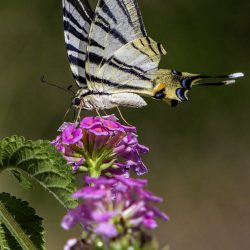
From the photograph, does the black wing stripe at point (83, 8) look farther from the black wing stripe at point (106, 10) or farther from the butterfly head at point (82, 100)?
the butterfly head at point (82, 100)

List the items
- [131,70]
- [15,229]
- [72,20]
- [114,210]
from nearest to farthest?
1. [114,210]
2. [15,229]
3. [72,20]
4. [131,70]

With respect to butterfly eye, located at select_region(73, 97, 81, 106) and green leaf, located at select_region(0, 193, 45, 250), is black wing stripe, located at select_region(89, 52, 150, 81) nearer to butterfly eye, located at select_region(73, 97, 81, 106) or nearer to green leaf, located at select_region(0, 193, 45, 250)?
butterfly eye, located at select_region(73, 97, 81, 106)

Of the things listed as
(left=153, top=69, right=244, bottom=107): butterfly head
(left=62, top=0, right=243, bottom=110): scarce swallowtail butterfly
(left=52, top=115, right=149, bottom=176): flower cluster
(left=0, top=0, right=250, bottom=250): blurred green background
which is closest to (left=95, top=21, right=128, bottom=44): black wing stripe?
(left=62, top=0, right=243, bottom=110): scarce swallowtail butterfly

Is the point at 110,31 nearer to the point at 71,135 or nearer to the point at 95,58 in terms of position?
the point at 95,58

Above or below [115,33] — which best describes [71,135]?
below

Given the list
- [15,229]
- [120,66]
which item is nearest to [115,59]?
[120,66]

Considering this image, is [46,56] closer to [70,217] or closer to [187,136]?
[187,136]
